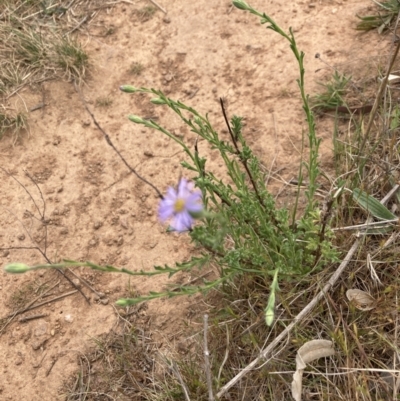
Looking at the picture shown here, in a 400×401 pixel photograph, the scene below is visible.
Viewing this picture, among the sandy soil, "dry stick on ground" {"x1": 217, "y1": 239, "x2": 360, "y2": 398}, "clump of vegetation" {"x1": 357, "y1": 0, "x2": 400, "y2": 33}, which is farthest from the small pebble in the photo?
"clump of vegetation" {"x1": 357, "y1": 0, "x2": 400, "y2": 33}

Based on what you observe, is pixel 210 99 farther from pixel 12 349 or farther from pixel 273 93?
pixel 12 349

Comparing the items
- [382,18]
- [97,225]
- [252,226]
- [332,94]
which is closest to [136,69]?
[97,225]

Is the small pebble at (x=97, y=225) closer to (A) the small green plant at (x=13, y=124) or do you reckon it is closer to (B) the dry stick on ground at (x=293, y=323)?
(A) the small green plant at (x=13, y=124)

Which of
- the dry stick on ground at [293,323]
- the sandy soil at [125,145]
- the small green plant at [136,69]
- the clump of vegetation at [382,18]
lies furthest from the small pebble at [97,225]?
the clump of vegetation at [382,18]

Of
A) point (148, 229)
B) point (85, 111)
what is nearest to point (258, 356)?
point (148, 229)

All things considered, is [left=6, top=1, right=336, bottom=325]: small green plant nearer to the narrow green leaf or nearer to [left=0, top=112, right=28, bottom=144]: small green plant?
the narrow green leaf

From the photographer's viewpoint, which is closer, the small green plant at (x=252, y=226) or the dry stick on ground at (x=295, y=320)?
the small green plant at (x=252, y=226)

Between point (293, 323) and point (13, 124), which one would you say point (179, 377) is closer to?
point (293, 323)
